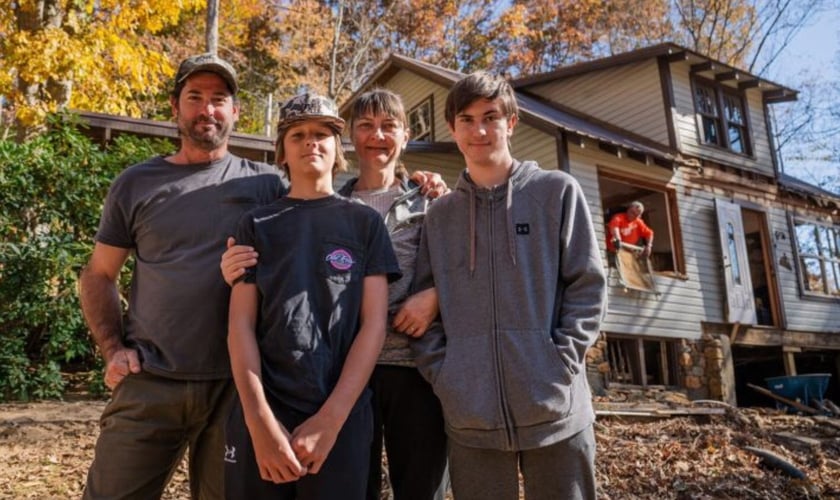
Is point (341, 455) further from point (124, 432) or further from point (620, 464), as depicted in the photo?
point (620, 464)

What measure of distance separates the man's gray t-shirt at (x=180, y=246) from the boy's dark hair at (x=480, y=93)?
747 mm

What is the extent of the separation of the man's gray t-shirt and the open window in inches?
413

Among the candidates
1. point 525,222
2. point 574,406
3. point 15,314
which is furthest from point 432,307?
point 15,314

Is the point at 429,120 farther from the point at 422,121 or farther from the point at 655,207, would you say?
the point at 655,207

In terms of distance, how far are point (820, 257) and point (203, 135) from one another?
16.0m

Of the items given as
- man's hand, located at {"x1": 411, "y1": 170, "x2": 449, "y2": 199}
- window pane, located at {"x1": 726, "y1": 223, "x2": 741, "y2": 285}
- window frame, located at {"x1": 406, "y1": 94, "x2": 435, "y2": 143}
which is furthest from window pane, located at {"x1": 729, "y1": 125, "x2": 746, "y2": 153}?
man's hand, located at {"x1": 411, "y1": 170, "x2": 449, "y2": 199}

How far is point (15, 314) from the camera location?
21.7 feet

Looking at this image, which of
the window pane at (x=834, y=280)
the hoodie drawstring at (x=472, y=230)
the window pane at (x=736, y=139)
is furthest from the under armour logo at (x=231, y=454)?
the window pane at (x=834, y=280)

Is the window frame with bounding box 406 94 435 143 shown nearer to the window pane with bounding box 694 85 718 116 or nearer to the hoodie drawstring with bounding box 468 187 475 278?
the window pane with bounding box 694 85 718 116

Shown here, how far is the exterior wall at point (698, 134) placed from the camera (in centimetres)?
1322

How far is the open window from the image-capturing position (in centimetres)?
1245

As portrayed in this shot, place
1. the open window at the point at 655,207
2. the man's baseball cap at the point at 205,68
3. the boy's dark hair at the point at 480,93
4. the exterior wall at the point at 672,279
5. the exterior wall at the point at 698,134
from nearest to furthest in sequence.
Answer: the boy's dark hair at the point at 480,93 → the man's baseball cap at the point at 205,68 → the exterior wall at the point at 672,279 → the open window at the point at 655,207 → the exterior wall at the point at 698,134

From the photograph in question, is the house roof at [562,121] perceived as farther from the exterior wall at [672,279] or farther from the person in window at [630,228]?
the person in window at [630,228]

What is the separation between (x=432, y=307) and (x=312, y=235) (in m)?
0.50
